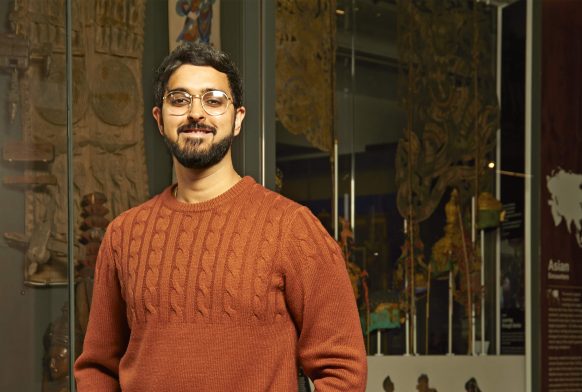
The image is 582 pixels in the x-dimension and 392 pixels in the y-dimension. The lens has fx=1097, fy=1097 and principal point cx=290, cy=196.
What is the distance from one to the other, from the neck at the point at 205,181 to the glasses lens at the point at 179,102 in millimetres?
129

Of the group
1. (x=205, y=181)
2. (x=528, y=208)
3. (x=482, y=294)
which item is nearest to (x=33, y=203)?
(x=205, y=181)

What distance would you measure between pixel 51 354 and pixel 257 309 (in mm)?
1396

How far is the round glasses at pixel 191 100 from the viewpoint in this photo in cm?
239

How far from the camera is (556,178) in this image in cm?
543

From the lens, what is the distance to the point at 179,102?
2.39m

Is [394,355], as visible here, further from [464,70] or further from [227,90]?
[227,90]

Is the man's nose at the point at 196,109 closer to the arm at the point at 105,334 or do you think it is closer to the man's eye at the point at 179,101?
the man's eye at the point at 179,101

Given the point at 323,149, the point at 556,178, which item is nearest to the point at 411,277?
the point at 323,149

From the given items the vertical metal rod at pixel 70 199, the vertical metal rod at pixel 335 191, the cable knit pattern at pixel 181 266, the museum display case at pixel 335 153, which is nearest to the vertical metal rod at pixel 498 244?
the museum display case at pixel 335 153

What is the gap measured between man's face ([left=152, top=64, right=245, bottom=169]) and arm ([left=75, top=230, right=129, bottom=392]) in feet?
0.99

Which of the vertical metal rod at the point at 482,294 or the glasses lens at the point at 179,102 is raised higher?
the glasses lens at the point at 179,102

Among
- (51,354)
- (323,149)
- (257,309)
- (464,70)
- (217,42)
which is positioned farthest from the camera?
(464,70)

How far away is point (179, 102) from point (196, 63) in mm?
94

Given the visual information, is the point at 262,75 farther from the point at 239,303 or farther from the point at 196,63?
the point at 239,303
